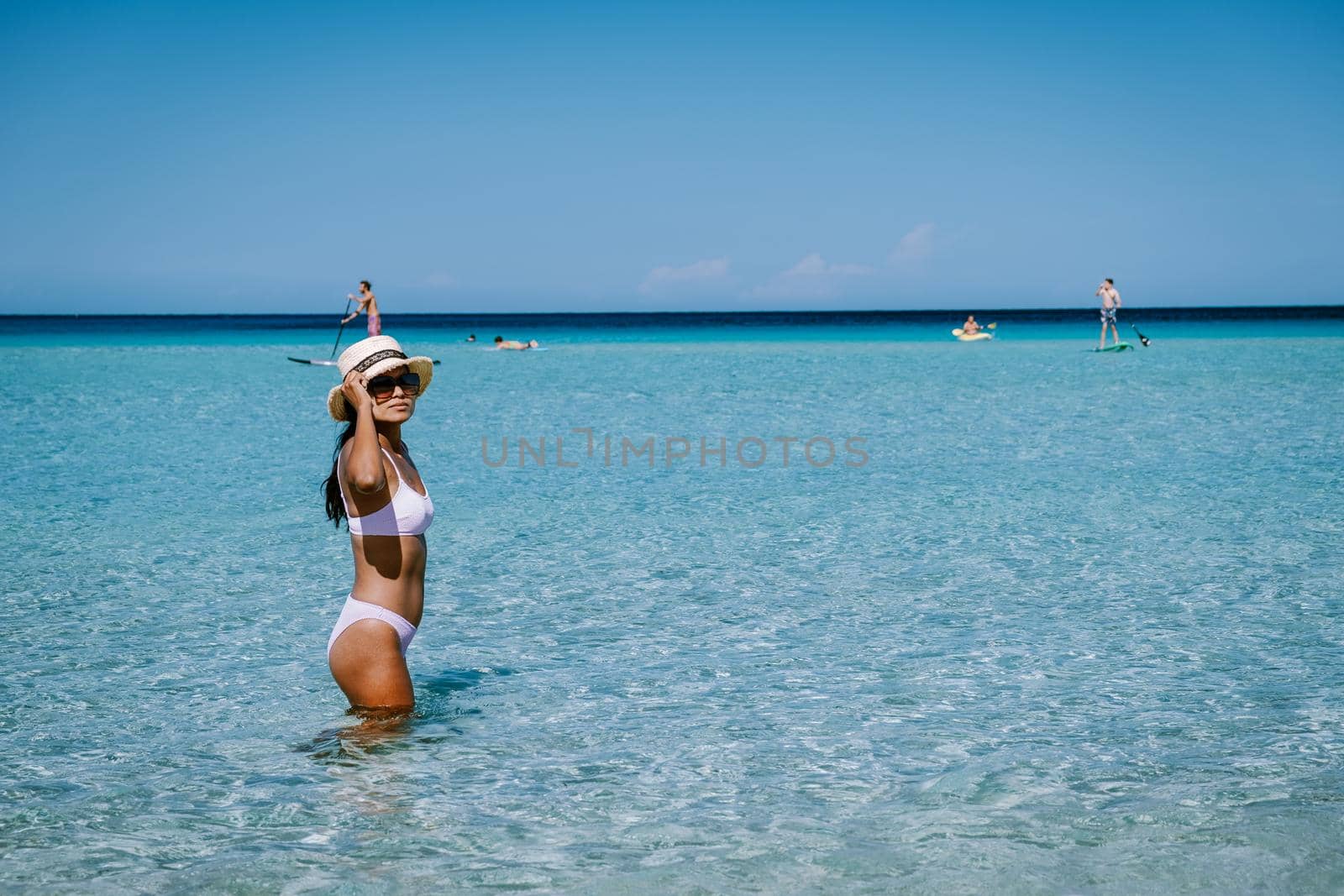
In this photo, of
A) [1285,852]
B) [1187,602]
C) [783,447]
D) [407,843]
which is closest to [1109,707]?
[1285,852]

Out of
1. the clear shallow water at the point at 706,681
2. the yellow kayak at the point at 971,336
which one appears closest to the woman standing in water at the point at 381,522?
the clear shallow water at the point at 706,681

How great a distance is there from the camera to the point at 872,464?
1400 centimetres

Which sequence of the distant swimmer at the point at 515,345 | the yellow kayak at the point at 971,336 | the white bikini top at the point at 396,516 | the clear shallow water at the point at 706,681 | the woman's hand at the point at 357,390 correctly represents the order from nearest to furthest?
the clear shallow water at the point at 706,681, the woman's hand at the point at 357,390, the white bikini top at the point at 396,516, the distant swimmer at the point at 515,345, the yellow kayak at the point at 971,336

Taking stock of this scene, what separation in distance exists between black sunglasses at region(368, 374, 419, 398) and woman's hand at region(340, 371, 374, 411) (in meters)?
0.03

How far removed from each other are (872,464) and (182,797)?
1051cm

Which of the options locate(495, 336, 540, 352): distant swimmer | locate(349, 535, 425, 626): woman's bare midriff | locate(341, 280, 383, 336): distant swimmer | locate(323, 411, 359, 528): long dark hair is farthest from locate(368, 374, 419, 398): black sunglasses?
locate(495, 336, 540, 352): distant swimmer

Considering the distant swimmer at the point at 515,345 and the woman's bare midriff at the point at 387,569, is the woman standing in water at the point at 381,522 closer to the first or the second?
the woman's bare midriff at the point at 387,569

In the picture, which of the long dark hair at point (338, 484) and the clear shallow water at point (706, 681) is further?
the long dark hair at point (338, 484)

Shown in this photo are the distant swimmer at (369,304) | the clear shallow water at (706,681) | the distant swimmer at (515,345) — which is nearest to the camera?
the clear shallow water at (706,681)

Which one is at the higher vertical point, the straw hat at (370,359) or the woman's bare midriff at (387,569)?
the straw hat at (370,359)

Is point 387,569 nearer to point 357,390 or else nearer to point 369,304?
point 357,390

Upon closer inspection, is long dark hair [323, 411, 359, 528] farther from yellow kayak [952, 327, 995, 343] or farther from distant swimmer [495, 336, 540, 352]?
yellow kayak [952, 327, 995, 343]

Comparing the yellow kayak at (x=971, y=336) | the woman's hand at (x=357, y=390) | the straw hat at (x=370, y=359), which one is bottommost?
the woman's hand at (x=357, y=390)

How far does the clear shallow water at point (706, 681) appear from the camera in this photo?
3.95 meters
